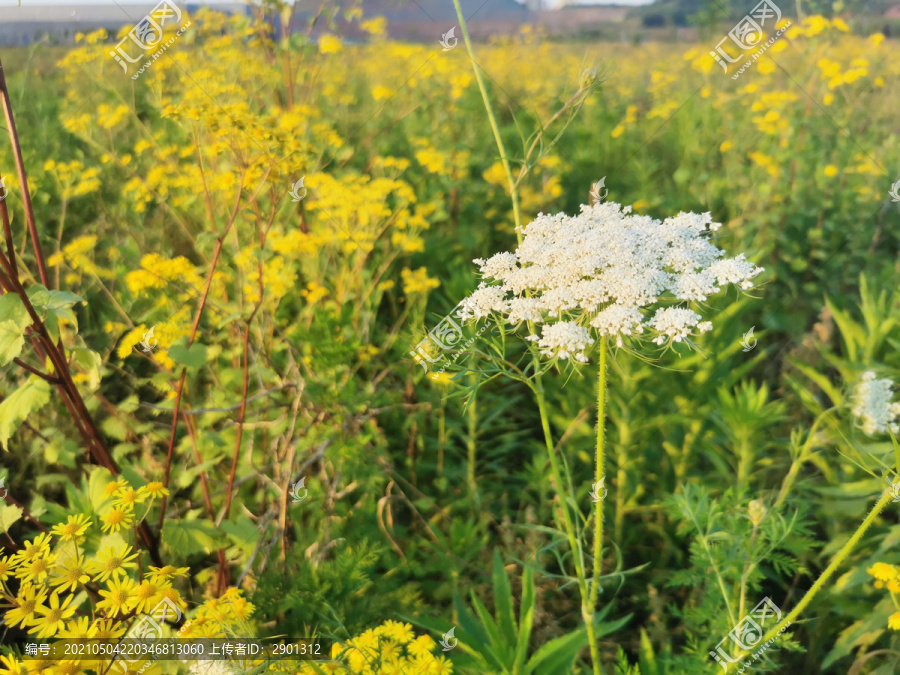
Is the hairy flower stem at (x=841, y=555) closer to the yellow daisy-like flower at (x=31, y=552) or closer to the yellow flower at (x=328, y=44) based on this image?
the yellow daisy-like flower at (x=31, y=552)

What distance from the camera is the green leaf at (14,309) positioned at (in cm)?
118

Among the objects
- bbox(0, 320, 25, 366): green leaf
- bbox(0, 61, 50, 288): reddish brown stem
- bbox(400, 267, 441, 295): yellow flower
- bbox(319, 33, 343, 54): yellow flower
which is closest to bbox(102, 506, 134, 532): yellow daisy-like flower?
bbox(0, 320, 25, 366): green leaf

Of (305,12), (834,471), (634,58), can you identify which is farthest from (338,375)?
(634,58)

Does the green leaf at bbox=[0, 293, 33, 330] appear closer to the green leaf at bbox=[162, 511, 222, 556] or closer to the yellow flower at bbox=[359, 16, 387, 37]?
the green leaf at bbox=[162, 511, 222, 556]

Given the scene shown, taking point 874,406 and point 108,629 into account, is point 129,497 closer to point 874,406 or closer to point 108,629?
point 108,629

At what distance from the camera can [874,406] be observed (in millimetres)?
1087

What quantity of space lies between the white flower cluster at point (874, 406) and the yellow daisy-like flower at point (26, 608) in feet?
5.39

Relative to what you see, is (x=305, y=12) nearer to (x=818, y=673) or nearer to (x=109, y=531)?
(x=109, y=531)

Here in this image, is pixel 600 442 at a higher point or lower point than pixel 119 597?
higher

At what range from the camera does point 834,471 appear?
1.97m

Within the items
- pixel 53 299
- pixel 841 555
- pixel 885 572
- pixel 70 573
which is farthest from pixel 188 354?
pixel 885 572

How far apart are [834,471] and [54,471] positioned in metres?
3.05

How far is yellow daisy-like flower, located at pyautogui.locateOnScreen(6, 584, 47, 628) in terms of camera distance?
3.50 ft

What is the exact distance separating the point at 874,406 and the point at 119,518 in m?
1.56
